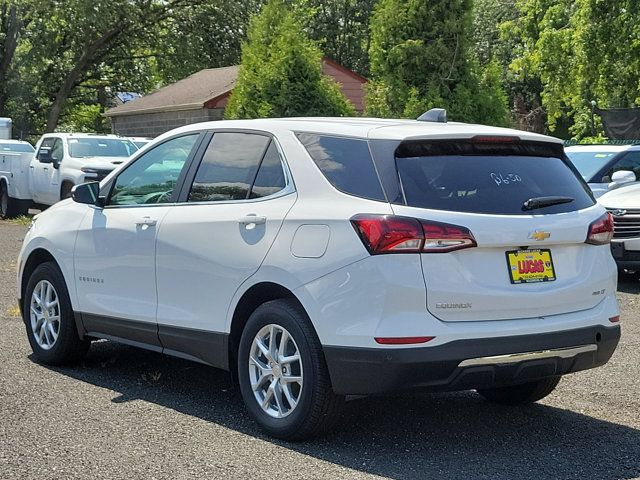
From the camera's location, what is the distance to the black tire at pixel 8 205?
76.4ft

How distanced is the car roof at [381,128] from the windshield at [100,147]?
1453 centimetres

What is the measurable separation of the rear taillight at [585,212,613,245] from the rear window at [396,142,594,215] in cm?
12

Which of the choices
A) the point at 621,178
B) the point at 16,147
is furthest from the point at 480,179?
the point at 16,147

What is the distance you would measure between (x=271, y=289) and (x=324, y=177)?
68 centimetres

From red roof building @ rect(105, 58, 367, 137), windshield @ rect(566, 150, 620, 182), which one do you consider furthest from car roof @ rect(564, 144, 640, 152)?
red roof building @ rect(105, 58, 367, 137)

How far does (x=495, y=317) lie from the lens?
5.06 meters

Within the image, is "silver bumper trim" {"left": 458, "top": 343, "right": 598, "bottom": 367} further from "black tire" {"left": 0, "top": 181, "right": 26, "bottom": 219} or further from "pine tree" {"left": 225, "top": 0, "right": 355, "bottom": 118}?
"black tire" {"left": 0, "top": 181, "right": 26, "bottom": 219}

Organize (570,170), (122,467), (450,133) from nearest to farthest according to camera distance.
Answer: (122,467) → (450,133) → (570,170)

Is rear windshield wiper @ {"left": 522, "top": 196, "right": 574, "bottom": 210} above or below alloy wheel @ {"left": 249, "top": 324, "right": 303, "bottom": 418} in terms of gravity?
above

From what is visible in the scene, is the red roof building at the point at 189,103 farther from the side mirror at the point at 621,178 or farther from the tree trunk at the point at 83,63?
the side mirror at the point at 621,178

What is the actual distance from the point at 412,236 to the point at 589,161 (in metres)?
10.1

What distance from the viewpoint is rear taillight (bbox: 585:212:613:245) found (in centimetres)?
547

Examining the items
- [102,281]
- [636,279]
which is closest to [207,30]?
[636,279]

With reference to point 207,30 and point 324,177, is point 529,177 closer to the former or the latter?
point 324,177
